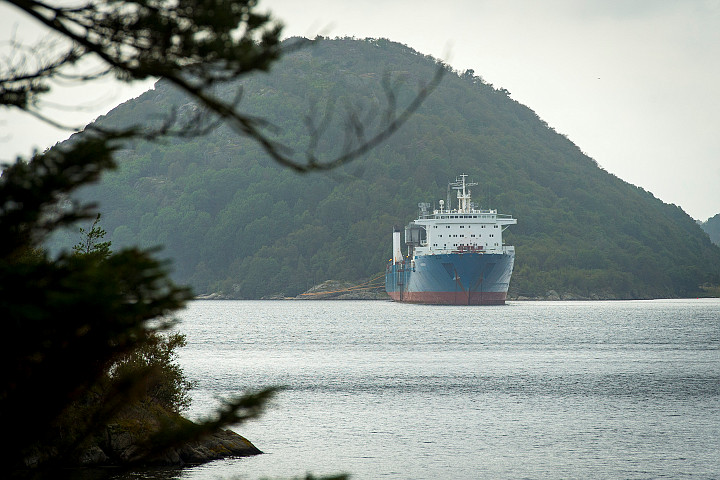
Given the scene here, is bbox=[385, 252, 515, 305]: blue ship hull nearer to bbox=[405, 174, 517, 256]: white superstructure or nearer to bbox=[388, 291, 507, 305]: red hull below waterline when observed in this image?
bbox=[388, 291, 507, 305]: red hull below waterline

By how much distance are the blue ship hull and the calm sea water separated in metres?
26.3

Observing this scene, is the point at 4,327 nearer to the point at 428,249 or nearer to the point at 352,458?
the point at 352,458

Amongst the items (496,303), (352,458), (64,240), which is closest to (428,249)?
(496,303)

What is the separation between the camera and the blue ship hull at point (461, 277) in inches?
3418

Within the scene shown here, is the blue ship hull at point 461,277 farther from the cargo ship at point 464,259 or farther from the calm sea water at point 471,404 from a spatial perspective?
the calm sea water at point 471,404

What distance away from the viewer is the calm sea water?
18.4 meters

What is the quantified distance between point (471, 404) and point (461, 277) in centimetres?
6279

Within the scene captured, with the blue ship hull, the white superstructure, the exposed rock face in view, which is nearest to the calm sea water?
the exposed rock face

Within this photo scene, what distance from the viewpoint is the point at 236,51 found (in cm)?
531

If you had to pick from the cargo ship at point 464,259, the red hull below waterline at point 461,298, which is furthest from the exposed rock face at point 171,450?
the red hull below waterline at point 461,298

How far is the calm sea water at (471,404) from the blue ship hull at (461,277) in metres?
26.3

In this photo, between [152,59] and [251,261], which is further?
[251,261]

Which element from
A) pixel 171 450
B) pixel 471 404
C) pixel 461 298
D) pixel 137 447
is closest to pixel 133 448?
pixel 171 450

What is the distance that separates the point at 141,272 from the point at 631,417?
22.7 metres
